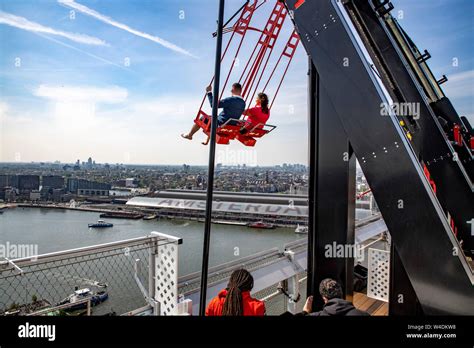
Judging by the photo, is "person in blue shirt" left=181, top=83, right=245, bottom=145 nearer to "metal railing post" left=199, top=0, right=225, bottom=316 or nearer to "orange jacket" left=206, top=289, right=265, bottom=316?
"metal railing post" left=199, top=0, right=225, bottom=316

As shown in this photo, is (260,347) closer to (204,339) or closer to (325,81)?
(204,339)

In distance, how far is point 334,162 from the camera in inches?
65.9

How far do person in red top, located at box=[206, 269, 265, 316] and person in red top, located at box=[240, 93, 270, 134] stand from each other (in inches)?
59.4

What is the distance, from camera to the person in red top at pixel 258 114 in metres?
2.50

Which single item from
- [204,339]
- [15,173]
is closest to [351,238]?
[204,339]

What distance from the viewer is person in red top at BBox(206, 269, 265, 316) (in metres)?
1.15

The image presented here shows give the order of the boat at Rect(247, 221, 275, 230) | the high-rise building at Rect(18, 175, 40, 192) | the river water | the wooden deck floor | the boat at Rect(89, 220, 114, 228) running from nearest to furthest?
the wooden deck floor
the high-rise building at Rect(18, 175, 40, 192)
the river water
the boat at Rect(89, 220, 114, 228)
the boat at Rect(247, 221, 275, 230)

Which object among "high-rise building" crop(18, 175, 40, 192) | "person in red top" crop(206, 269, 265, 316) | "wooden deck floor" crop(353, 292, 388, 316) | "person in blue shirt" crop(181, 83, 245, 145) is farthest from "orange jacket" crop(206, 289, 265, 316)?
"high-rise building" crop(18, 175, 40, 192)

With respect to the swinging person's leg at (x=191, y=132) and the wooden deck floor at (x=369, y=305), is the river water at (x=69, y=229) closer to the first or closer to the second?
the wooden deck floor at (x=369, y=305)

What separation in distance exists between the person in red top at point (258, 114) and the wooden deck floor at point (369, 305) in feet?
7.21

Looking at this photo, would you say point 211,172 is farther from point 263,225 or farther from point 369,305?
point 263,225

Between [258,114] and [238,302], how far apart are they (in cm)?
180

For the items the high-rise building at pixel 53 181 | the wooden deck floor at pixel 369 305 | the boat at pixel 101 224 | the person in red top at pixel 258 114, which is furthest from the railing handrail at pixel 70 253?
the boat at pixel 101 224

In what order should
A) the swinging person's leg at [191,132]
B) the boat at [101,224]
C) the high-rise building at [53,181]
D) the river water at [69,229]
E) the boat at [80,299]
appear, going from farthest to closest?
the boat at [101,224], the river water at [69,229], the high-rise building at [53,181], the swinging person's leg at [191,132], the boat at [80,299]
